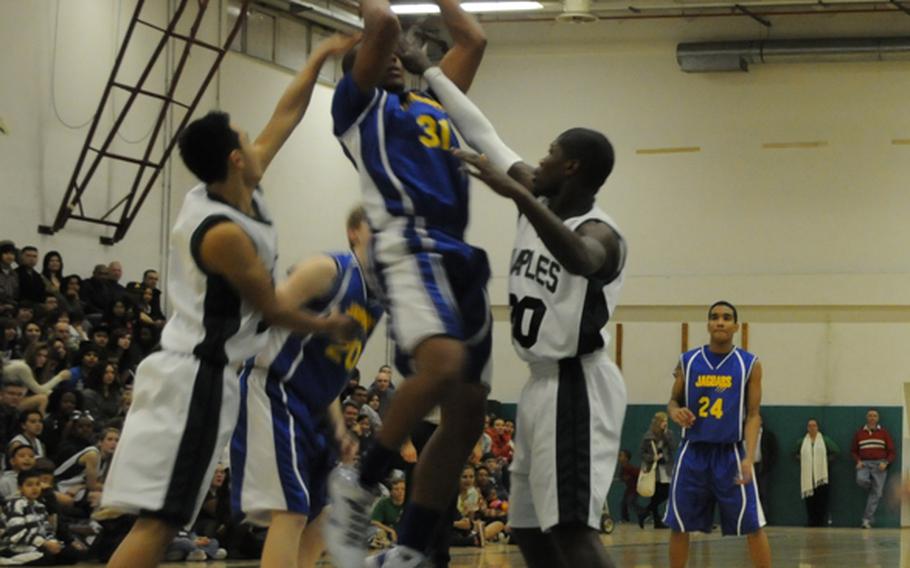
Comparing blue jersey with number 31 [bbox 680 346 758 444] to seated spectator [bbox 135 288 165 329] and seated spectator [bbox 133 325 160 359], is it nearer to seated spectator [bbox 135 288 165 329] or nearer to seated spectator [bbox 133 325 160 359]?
seated spectator [bbox 133 325 160 359]

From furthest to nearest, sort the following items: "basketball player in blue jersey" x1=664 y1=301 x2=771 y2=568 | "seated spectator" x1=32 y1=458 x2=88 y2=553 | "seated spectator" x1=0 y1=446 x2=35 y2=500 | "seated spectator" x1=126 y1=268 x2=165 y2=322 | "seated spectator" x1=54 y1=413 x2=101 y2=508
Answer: "seated spectator" x1=126 y1=268 x2=165 y2=322 → "seated spectator" x1=54 y1=413 x2=101 y2=508 → "seated spectator" x1=32 y1=458 x2=88 y2=553 → "seated spectator" x1=0 y1=446 x2=35 y2=500 → "basketball player in blue jersey" x1=664 y1=301 x2=771 y2=568

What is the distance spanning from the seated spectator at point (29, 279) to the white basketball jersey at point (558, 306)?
12.6 meters

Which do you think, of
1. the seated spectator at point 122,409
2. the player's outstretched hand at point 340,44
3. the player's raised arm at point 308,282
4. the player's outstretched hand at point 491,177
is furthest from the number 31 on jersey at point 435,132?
the seated spectator at point 122,409

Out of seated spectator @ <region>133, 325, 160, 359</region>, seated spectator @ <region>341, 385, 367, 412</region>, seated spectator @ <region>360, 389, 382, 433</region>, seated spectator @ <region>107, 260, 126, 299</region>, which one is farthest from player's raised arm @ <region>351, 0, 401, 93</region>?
seated spectator @ <region>107, 260, 126, 299</region>

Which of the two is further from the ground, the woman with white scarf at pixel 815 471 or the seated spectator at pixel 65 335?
the seated spectator at pixel 65 335

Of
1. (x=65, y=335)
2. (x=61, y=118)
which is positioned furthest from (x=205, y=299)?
(x=61, y=118)

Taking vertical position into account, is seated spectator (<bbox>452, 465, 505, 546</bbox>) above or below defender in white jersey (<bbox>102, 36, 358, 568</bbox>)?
below

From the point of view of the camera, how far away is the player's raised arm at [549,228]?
16.8 ft

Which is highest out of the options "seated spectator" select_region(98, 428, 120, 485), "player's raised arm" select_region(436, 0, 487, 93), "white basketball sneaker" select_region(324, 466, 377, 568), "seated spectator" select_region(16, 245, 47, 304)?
"seated spectator" select_region(16, 245, 47, 304)

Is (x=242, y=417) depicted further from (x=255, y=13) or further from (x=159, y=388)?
(x=255, y=13)

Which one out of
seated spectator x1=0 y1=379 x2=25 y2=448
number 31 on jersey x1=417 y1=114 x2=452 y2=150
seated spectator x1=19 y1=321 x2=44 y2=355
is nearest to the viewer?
number 31 on jersey x1=417 y1=114 x2=452 y2=150

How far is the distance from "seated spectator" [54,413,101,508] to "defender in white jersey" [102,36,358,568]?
8.52m

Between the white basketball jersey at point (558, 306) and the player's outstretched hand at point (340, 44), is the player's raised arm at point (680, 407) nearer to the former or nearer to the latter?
the white basketball jersey at point (558, 306)

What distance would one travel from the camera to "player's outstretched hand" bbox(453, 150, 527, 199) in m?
5.11
